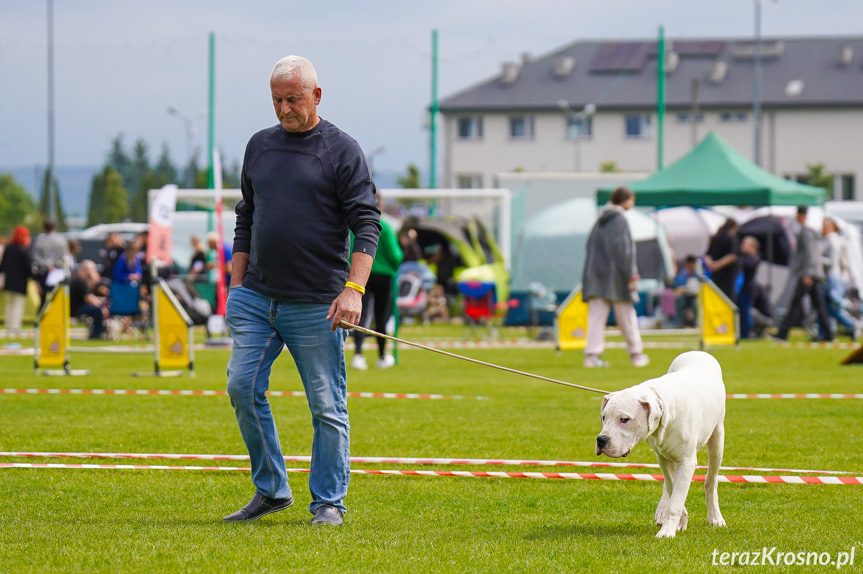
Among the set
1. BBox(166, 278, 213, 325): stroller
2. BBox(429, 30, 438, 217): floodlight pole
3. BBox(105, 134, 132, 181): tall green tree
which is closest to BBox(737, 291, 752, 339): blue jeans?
BBox(429, 30, 438, 217): floodlight pole

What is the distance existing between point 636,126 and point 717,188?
26.5 m

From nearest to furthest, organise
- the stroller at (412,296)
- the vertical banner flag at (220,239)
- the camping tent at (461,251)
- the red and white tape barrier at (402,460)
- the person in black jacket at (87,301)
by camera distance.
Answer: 1. the red and white tape barrier at (402,460)
2. the vertical banner flag at (220,239)
3. the person in black jacket at (87,301)
4. the stroller at (412,296)
5. the camping tent at (461,251)

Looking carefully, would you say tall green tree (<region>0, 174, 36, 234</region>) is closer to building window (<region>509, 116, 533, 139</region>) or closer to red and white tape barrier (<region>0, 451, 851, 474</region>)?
red and white tape barrier (<region>0, 451, 851, 474</region>)

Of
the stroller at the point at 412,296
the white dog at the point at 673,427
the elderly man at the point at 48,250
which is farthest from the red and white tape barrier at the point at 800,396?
the elderly man at the point at 48,250

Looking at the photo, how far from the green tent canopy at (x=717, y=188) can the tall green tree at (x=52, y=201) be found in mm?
14049

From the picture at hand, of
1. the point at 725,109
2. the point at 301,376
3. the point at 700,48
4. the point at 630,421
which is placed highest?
the point at 700,48

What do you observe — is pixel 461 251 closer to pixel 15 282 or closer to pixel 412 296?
pixel 412 296

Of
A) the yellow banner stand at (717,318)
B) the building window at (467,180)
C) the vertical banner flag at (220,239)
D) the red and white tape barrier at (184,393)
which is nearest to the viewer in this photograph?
the red and white tape barrier at (184,393)

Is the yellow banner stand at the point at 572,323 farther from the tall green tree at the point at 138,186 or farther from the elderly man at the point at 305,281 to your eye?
the tall green tree at the point at 138,186

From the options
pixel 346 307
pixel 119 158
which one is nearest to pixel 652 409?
pixel 346 307

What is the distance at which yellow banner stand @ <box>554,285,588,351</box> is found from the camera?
15.6 meters

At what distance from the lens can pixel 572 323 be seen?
1572cm

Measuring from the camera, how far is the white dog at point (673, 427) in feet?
15.4

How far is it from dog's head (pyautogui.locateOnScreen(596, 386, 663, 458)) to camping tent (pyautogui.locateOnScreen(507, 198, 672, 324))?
1857 centimetres
